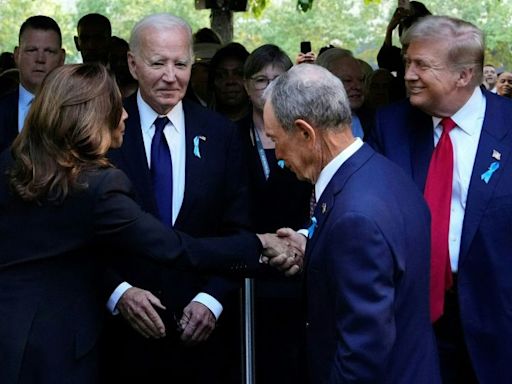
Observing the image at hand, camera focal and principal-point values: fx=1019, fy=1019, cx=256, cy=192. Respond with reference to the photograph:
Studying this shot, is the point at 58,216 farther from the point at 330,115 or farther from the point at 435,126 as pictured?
the point at 435,126

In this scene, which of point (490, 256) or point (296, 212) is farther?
point (296, 212)

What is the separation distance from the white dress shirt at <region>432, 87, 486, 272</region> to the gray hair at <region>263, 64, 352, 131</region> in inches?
42.3

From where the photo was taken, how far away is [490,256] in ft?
13.7

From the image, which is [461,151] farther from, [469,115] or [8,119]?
[8,119]

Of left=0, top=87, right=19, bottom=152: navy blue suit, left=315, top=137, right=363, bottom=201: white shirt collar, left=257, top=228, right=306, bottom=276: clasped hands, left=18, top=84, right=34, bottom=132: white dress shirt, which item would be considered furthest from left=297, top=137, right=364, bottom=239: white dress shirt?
left=18, top=84, right=34, bottom=132: white dress shirt

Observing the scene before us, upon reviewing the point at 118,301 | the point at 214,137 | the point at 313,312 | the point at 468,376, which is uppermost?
the point at 214,137

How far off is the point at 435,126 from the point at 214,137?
3.26ft

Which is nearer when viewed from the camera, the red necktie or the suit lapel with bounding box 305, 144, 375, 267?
the suit lapel with bounding box 305, 144, 375, 267

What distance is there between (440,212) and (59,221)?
161cm

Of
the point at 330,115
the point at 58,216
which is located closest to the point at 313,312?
the point at 330,115

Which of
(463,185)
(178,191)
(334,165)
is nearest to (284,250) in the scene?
(178,191)

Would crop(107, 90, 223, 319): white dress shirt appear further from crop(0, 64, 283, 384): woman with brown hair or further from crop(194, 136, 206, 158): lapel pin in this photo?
crop(0, 64, 283, 384): woman with brown hair

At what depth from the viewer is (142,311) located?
4262mm

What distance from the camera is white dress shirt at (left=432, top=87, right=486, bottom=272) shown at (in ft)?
13.9
